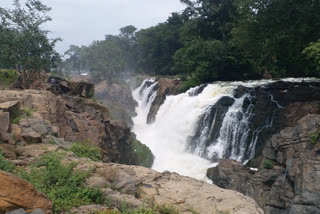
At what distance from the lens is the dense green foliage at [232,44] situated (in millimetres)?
13688

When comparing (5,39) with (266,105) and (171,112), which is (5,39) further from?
(266,105)

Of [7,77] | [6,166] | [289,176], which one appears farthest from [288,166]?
[7,77]

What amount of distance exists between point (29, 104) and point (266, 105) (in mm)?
11392

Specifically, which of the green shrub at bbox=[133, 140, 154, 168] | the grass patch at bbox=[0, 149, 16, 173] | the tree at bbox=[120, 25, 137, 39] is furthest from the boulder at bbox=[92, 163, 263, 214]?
the tree at bbox=[120, 25, 137, 39]

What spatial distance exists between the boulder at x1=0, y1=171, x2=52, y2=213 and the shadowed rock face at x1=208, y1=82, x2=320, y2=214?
7870mm

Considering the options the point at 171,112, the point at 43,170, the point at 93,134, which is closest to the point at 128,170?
the point at 43,170

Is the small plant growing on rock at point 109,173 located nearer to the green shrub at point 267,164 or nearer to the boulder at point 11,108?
the boulder at point 11,108

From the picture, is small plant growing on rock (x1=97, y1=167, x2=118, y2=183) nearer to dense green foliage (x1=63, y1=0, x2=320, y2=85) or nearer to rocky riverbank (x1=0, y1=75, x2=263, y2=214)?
rocky riverbank (x1=0, y1=75, x2=263, y2=214)

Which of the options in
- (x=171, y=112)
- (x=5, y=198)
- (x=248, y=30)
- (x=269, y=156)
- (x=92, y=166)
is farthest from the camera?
(x=171, y=112)

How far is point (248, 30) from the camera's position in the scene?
16.0 meters

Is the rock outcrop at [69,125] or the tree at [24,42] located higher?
the tree at [24,42]

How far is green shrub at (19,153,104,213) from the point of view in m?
3.99

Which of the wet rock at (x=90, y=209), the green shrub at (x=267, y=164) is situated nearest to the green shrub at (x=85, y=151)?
the wet rock at (x=90, y=209)

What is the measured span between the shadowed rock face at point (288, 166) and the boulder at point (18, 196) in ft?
25.8
